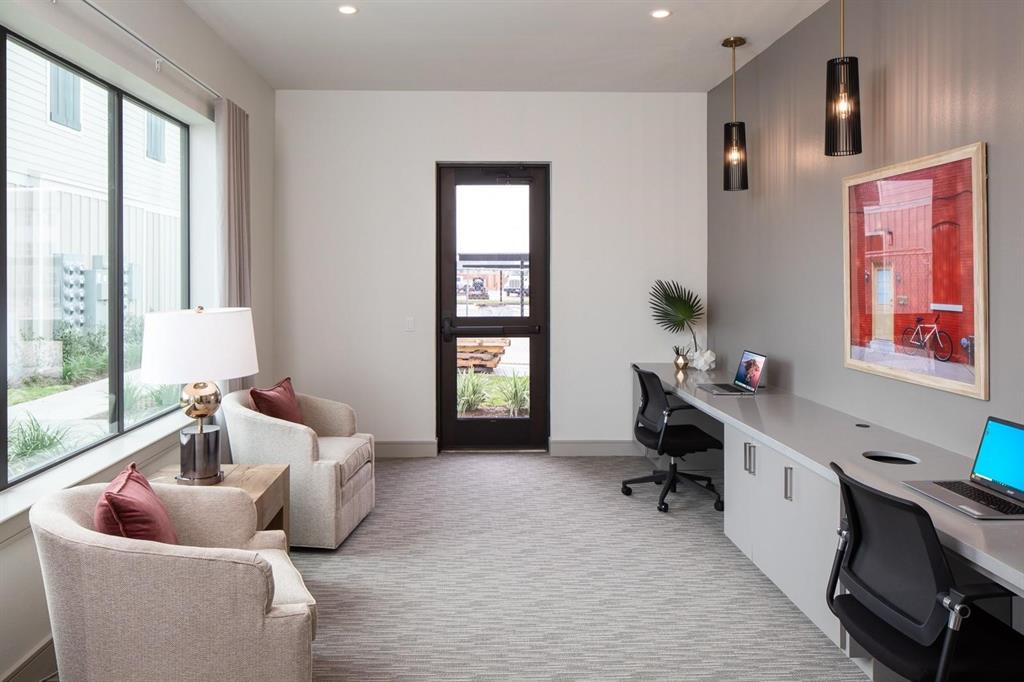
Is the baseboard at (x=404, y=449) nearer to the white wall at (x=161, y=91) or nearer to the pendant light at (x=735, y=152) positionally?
the white wall at (x=161, y=91)

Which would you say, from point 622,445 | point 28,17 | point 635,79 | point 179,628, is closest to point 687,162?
point 635,79

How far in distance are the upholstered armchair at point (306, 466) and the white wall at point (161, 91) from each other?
0.79 meters

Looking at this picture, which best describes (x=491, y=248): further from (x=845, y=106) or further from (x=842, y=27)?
(x=845, y=106)

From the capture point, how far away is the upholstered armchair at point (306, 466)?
380cm

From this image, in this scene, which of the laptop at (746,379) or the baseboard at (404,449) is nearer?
the laptop at (746,379)

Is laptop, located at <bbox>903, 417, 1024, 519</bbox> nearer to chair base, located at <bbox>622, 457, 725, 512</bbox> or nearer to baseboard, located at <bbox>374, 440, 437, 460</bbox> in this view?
chair base, located at <bbox>622, 457, 725, 512</bbox>

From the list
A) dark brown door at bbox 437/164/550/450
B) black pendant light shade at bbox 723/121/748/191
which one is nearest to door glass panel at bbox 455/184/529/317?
dark brown door at bbox 437/164/550/450

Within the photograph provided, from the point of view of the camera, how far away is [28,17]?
271cm

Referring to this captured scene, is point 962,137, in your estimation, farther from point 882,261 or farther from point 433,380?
point 433,380

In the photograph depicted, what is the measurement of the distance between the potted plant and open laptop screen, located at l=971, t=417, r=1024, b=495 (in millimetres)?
3041

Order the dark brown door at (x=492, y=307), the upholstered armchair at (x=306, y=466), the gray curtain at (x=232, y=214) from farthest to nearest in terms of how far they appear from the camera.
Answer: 1. the dark brown door at (x=492, y=307)
2. the gray curtain at (x=232, y=214)
3. the upholstered armchair at (x=306, y=466)

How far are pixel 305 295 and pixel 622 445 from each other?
114 inches

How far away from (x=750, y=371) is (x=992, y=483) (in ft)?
7.24

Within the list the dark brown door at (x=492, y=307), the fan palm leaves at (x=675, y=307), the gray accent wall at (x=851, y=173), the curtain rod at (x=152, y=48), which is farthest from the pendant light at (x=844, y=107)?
the curtain rod at (x=152, y=48)
